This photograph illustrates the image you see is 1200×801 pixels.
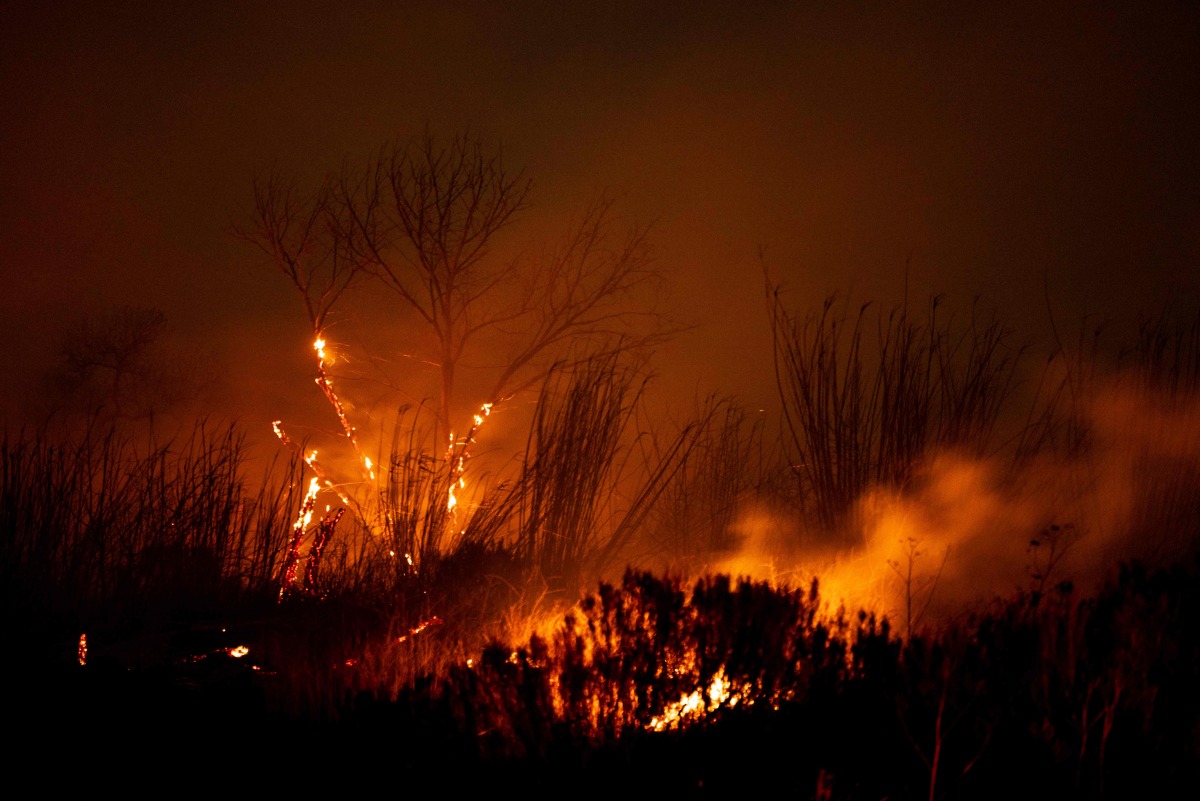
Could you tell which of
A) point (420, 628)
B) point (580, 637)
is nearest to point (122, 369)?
point (420, 628)

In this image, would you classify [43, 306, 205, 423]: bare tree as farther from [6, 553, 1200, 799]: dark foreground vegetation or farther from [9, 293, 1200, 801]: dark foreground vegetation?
[6, 553, 1200, 799]: dark foreground vegetation

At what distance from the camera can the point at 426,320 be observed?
353 inches

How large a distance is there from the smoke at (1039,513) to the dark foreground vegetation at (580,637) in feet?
0.16

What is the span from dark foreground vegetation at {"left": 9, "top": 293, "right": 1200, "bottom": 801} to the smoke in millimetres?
48

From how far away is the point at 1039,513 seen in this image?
5.54 metres

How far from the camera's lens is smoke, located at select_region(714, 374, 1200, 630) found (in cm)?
512

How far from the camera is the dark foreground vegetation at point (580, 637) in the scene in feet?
7.25

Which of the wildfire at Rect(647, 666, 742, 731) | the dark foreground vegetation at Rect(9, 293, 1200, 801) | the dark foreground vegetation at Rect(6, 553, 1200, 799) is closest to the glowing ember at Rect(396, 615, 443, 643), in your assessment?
the dark foreground vegetation at Rect(9, 293, 1200, 801)

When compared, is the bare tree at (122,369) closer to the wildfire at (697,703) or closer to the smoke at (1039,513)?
the smoke at (1039,513)

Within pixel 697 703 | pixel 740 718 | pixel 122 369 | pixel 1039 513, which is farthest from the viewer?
pixel 122 369

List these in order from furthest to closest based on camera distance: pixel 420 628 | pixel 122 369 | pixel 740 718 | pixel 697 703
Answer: pixel 122 369, pixel 420 628, pixel 697 703, pixel 740 718

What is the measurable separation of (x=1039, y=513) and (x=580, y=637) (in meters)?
4.10

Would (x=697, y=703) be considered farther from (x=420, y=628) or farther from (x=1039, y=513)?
(x=1039, y=513)

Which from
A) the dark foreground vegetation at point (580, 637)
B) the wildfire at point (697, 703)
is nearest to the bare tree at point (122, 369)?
the dark foreground vegetation at point (580, 637)
